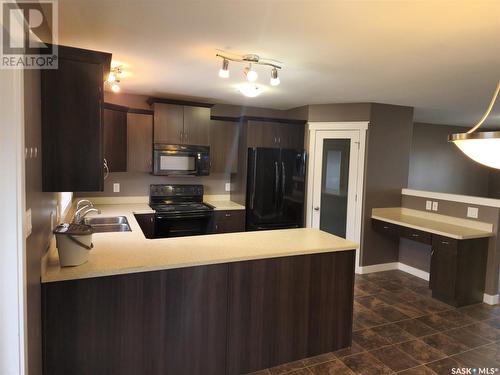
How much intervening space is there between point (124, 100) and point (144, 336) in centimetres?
338

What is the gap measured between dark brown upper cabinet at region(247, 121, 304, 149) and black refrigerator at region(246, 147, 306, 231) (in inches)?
6.8

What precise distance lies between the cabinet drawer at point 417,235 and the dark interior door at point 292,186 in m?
1.38

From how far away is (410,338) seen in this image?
2.93 metres

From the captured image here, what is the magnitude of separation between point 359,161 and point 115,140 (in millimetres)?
3283

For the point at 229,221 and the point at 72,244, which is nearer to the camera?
the point at 72,244

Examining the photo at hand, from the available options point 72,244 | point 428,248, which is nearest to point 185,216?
point 72,244

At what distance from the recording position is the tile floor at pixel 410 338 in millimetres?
2486

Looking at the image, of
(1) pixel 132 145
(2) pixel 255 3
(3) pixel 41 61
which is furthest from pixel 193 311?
(1) pixel 132 145

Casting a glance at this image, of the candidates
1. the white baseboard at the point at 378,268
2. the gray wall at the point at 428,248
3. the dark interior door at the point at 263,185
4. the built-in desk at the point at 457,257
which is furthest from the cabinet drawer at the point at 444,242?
the dark interior door at the point at 263,185

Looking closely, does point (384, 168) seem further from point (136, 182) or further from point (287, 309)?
point (136, 182)

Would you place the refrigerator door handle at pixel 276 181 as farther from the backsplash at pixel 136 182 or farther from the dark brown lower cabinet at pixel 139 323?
the dark brown lower cabinet at pixel 139 323

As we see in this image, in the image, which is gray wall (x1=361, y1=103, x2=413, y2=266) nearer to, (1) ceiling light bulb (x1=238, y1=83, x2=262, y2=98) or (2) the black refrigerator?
(2) the black refrigerator

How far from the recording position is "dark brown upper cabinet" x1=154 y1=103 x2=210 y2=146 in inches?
169

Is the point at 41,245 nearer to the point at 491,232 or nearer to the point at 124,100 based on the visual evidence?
the point at 124,100
